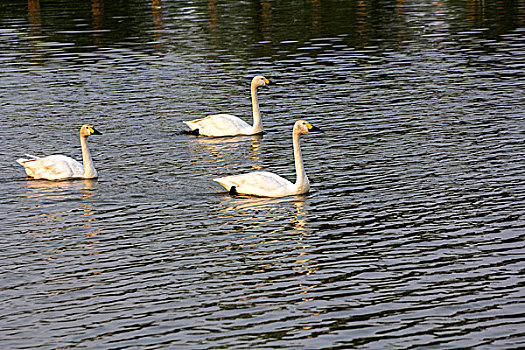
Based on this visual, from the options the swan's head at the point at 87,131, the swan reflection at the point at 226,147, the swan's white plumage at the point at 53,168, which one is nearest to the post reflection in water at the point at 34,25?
the swan reflection at the point at 226,147

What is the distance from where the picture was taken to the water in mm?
12641

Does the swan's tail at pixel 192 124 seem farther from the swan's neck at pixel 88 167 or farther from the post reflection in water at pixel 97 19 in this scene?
the post reflection in water at pixel 97 19

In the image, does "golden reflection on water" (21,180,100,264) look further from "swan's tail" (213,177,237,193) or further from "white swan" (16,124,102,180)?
"swan's tail" (213,177,237,193)

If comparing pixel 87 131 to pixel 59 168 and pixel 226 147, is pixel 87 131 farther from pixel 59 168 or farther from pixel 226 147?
pixel 226 147

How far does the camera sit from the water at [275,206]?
12.6 metres

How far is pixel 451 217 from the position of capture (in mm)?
17062

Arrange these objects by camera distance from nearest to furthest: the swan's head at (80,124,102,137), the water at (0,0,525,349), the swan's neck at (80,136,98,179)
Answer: the water at (0,0,525,349) → the swan's neck at (80,136,98,179) → the swan's head at (80,124,102,137)

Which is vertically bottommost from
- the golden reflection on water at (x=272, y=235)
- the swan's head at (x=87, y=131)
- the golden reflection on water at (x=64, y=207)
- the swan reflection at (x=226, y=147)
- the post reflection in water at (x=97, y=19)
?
the swan reflection at (x=226, y=147)

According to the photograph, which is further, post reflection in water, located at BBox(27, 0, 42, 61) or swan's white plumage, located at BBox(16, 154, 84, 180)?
post reflection in water, located at BBox(27, 0, 42, 61)

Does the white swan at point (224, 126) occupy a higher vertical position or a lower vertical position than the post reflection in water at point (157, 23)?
lower

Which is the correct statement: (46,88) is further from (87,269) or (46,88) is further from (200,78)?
(87,269)

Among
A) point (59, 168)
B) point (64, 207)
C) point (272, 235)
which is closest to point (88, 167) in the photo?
point (59, 168)

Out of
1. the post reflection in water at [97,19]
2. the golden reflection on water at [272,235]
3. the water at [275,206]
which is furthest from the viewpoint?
the post reflection in water at [97,19]

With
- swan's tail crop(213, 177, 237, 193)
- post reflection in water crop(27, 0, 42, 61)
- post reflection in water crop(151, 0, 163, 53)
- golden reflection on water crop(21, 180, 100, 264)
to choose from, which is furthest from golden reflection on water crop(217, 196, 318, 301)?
post reflection in water crop(27, 0, 42, 61)
